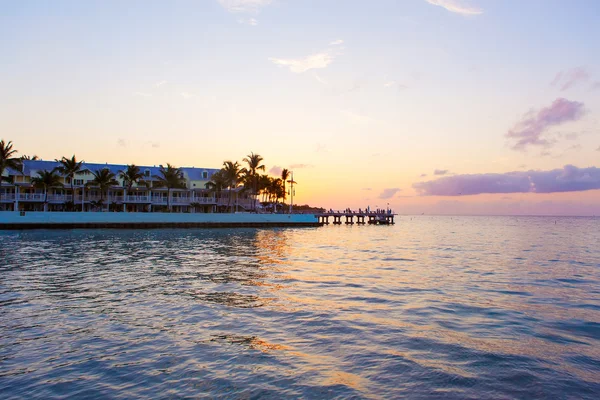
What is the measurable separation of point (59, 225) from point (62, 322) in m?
56.3

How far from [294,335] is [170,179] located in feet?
222

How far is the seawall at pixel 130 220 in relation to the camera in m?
58.5

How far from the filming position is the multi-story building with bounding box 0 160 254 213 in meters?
68.2

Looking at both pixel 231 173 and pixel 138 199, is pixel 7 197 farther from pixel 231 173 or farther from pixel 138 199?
pixel 231 173

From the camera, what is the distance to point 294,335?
10344 millimetres

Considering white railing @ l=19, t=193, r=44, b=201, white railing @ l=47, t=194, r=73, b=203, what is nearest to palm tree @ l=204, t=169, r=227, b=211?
white railing @ l=47, t=194, r=73, b=203

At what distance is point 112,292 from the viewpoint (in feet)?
50.2

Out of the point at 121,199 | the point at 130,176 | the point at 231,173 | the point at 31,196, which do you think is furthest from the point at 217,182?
the point at 31,196

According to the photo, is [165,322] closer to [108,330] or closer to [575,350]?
[108,330]

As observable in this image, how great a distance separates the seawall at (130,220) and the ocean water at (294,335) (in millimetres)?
44543

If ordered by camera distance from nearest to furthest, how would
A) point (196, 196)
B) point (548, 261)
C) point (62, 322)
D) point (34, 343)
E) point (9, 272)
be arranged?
point (34, 343) → point (62, 322) → point (9, 272) → point (548, 261) → point (196, 196)

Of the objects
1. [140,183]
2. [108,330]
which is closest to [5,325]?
[108,330]

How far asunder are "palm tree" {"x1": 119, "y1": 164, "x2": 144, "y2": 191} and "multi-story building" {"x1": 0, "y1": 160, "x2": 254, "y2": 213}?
807 mm

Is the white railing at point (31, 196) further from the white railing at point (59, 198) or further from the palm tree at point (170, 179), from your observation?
the palm tree at point (170, 179)
